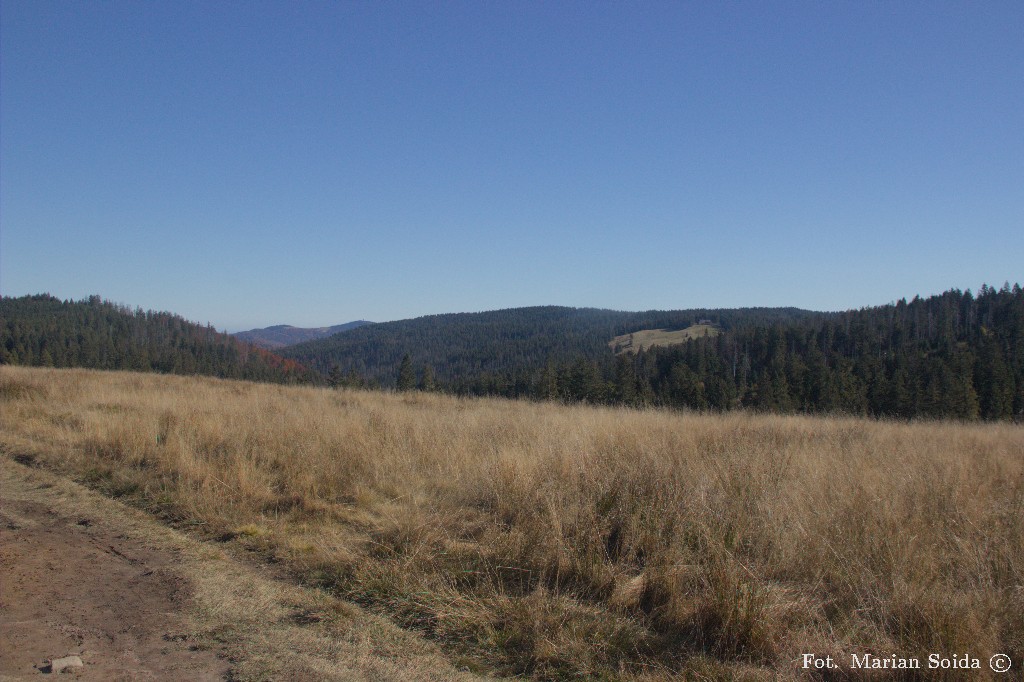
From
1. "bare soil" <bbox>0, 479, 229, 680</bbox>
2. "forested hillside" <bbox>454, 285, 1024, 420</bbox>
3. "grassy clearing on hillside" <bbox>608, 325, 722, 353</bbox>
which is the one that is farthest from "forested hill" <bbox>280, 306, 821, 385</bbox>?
"bare soil" <bbox>0, 479, 229, 680</bbox>

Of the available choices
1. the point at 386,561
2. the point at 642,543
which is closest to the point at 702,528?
the point at 642,543

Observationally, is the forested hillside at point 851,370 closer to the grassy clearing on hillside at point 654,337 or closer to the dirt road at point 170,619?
the dirt road at point 170,619

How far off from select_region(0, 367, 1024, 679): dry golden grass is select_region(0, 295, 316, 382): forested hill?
4769 centimetres

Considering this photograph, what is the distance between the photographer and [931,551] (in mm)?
3727

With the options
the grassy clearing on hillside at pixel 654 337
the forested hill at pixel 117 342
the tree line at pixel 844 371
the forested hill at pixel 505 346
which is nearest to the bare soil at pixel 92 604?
the tree line at pixel 844 371

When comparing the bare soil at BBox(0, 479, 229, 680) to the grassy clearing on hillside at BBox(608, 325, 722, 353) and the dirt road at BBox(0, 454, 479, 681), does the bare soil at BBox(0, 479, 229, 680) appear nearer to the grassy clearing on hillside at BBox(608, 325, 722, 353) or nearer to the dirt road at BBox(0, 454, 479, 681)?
the dirt road at BBox(0, 454, 479, 681)

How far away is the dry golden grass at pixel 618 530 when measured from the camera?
3041 mm

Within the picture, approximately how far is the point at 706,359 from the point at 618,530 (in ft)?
242

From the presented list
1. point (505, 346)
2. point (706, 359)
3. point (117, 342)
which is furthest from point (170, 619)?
point (505, 346)

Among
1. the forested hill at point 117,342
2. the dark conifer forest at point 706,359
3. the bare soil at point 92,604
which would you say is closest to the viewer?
the bare soil at point 92,604

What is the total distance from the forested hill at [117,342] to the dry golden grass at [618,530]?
47.7 meters

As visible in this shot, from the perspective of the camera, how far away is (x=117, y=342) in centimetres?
10081

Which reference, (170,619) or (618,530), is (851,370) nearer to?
(618,530)

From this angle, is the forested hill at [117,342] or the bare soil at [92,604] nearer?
the bare soil at [92,604]
